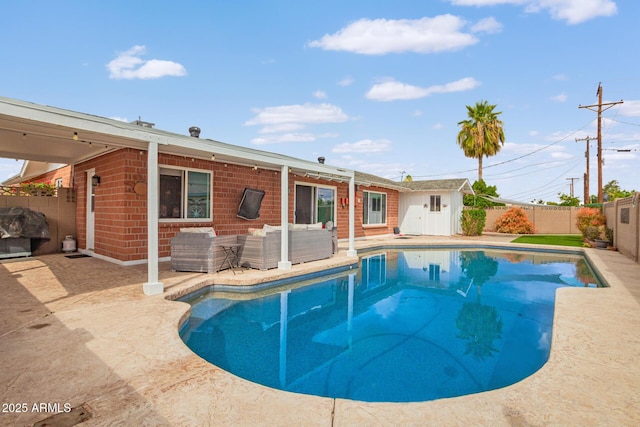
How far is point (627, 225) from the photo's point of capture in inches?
413

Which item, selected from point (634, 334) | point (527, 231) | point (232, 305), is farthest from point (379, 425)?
point (527, 231)

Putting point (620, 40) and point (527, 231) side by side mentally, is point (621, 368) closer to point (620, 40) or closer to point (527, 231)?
point (620, 40)

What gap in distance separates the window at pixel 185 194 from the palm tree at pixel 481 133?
70.3ft

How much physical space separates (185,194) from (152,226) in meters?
3.56

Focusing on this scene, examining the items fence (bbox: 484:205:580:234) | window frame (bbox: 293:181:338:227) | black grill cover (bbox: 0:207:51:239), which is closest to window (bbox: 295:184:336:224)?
window frame (bbox: 293:181:338:227)

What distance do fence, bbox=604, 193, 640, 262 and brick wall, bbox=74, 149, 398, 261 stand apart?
33.7ft

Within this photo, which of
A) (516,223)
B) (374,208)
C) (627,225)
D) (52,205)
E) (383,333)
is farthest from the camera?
(516,223)

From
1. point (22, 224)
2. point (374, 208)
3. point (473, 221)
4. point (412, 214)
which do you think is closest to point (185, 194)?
point (22, 224)

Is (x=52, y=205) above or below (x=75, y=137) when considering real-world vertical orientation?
below

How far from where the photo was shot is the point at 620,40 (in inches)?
485

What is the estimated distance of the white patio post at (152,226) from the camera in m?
5.54

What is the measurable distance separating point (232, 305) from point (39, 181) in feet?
50.9

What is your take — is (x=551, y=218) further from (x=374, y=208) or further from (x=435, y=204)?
(x=374, y=208)

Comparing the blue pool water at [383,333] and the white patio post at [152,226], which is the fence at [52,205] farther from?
the blue pool water at [383,333]
